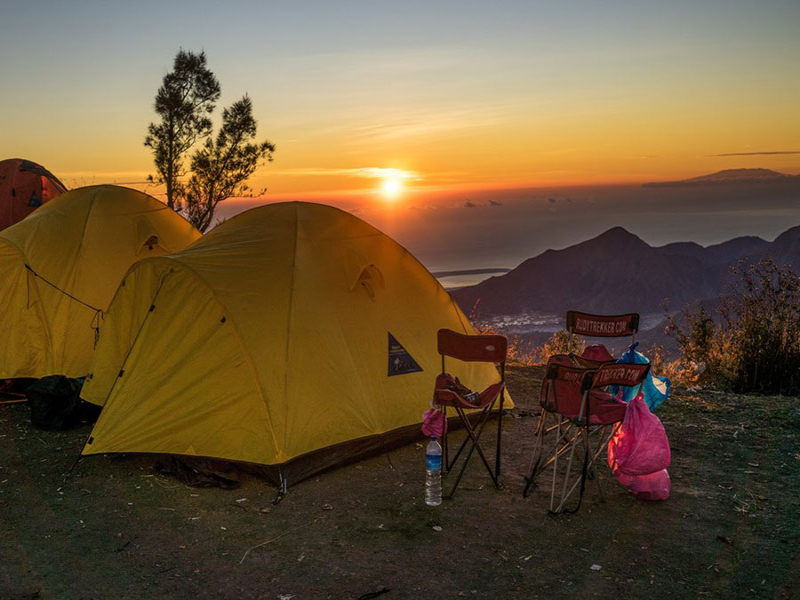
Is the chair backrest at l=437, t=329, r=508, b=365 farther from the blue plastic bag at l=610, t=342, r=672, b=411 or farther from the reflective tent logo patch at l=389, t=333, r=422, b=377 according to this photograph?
the blue plastic bag at l=610, t=342, r=672, b=411

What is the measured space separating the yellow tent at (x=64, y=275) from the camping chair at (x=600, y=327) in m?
5.96

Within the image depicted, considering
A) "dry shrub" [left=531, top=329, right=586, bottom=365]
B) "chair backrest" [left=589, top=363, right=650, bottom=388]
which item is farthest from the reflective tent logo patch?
"dry shrub" [left=531, top=329, right=586, bottom=365]

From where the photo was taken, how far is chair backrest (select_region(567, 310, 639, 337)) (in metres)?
6.80

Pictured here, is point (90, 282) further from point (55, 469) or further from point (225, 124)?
point (225, 124)

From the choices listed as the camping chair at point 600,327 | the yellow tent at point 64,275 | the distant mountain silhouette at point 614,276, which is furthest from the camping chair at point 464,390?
the distant mountain silhouette at point 614,276

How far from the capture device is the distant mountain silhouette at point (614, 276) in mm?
60188

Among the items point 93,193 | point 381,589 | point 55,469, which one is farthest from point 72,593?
point 93,193

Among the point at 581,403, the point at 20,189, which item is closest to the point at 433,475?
the point at 581,403

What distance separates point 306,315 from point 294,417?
3.34 feet

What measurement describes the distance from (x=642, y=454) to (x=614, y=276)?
67811 mm

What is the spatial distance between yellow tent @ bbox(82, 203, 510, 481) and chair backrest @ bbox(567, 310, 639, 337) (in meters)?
1.52

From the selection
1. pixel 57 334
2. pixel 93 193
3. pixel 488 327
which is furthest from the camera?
pixel 488 327

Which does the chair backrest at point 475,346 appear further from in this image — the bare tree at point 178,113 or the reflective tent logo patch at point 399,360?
the bare tree at point 178,113

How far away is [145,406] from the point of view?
21.6 ft
